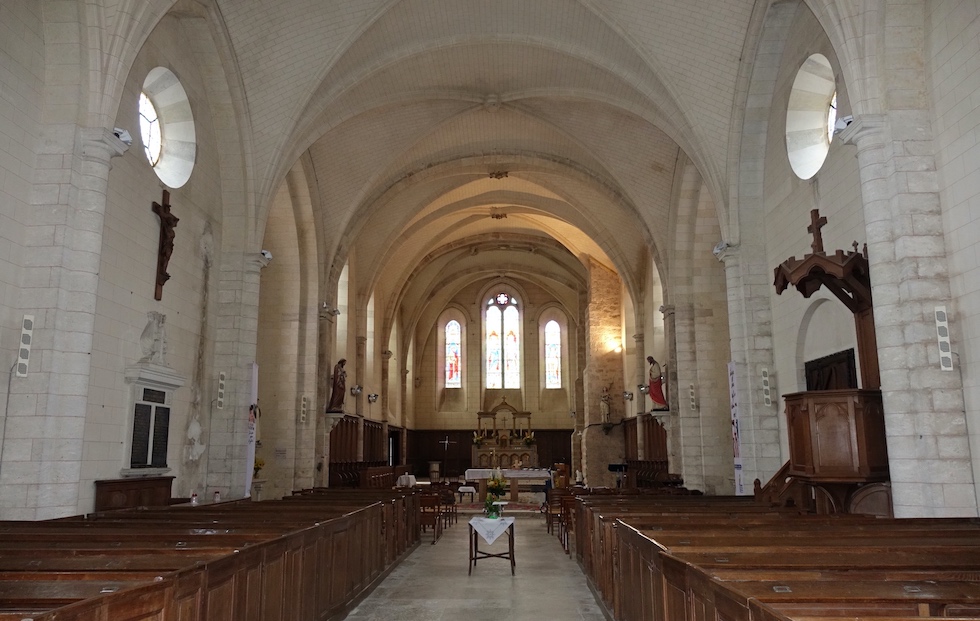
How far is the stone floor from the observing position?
26.8 ft

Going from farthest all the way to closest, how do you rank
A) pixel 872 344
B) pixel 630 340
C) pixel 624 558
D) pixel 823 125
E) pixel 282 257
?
pixel 630 340 → pixel 282 257 → pixel 823 125 → pixel 872 344 → pixel 624 558

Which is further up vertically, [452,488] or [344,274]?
[344,274]

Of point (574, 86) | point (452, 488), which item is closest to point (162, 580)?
point (574, 86)

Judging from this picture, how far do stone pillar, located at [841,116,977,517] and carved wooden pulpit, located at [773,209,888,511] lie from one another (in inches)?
28.3

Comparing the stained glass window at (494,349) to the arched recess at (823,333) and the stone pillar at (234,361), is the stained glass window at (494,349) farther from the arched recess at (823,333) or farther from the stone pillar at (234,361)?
the arched recess at (823,333)

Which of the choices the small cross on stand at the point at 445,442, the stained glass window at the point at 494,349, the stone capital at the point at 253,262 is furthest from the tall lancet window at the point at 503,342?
the stone capital at the point at 253,262

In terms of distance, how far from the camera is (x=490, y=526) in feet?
36.3

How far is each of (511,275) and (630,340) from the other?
1238cm

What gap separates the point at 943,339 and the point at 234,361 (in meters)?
10.9

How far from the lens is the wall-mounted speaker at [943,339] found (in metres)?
7.88

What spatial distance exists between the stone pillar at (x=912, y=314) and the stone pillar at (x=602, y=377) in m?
20.1

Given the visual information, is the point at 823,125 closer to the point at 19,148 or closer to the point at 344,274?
the point at 19,148

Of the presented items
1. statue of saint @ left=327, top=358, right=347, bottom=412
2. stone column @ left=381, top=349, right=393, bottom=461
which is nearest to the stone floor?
statue of saint @ left=327, top=358, right=347, bottom=412

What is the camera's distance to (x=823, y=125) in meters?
12.2
